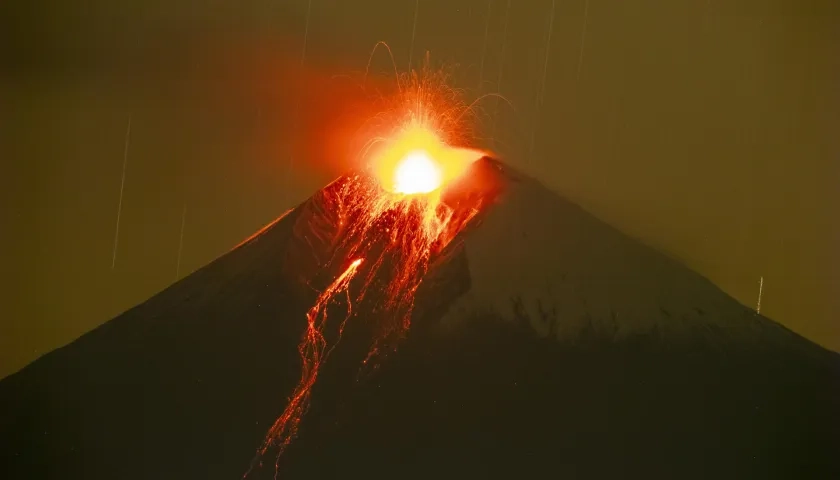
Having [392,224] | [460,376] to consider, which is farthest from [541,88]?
[460,376]

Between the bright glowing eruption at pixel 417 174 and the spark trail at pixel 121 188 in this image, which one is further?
the bright glowing eruption at pixel 417 174

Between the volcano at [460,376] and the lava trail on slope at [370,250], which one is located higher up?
the lava trail on slope at [370,250]

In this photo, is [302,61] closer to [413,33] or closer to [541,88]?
[413,33]

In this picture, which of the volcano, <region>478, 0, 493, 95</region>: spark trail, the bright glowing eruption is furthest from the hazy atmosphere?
the bright glowing eruption

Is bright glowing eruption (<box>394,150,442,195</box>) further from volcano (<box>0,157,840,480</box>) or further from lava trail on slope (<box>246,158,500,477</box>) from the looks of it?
volcano (<box>0,157,840,480</box>)

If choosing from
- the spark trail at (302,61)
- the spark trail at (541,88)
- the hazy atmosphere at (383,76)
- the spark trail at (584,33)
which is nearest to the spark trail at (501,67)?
the hazy atmosphere at (383,76)

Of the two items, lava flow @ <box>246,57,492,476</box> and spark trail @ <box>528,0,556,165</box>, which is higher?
spark trail @ <box>528,0,556,165</box>

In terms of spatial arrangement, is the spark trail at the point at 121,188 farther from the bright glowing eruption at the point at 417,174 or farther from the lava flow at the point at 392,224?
the bright glowing eruption at the point at 417,174
